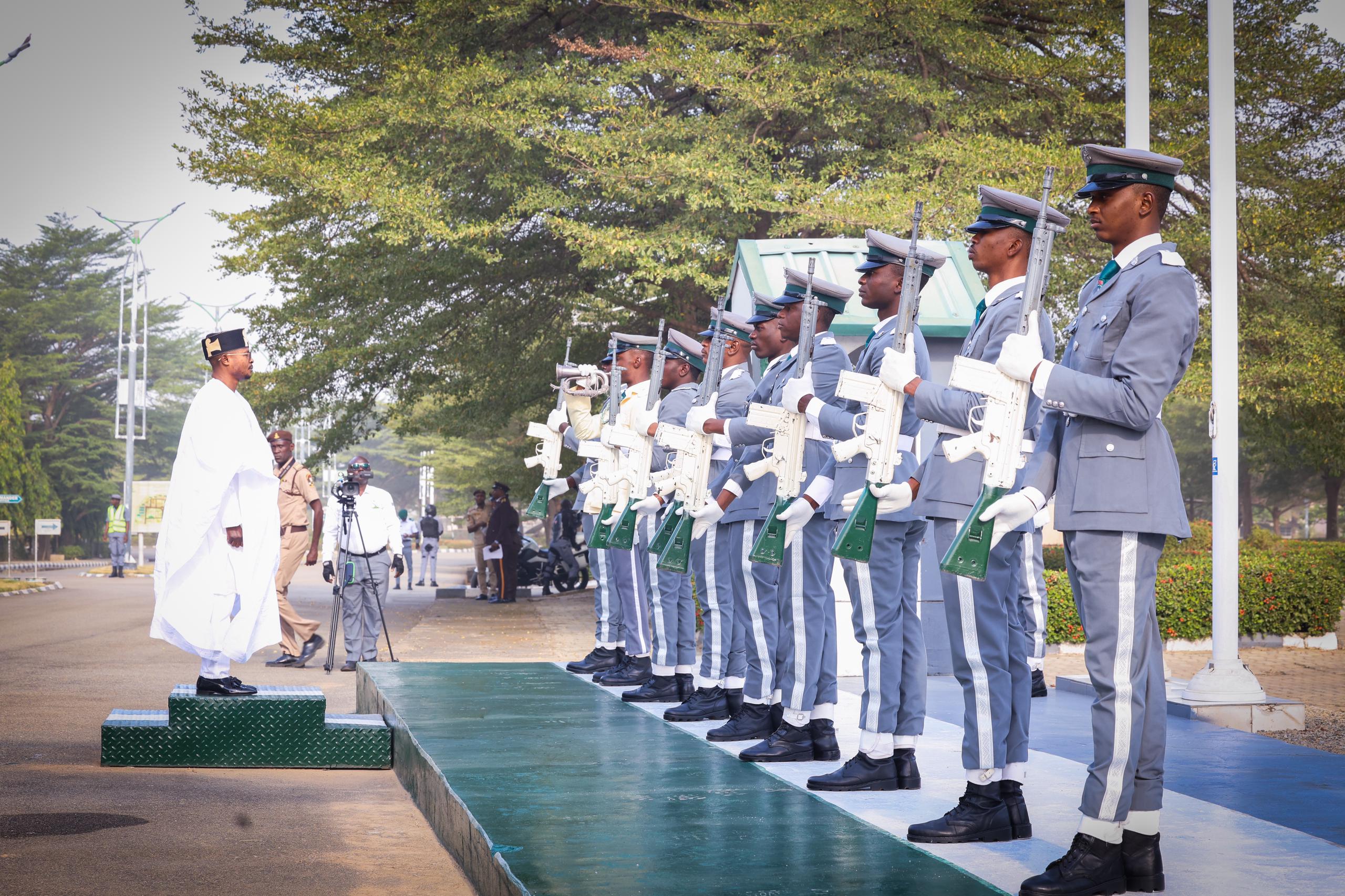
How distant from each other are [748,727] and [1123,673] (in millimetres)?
3043

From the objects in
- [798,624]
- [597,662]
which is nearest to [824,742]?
[798,624]

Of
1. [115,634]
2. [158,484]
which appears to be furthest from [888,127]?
[158,484]

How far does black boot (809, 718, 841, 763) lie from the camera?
616cm

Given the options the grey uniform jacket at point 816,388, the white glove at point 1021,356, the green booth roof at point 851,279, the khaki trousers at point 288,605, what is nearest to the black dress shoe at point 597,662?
the green booth roof at point 851,279

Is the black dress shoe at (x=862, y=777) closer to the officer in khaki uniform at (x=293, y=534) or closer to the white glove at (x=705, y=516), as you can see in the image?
the white glove at (x=705, y=516)

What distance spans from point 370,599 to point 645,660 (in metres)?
3.95

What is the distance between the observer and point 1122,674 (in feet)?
13.0

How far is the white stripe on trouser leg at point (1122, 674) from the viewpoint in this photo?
3879mm

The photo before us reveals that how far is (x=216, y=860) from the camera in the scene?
564 centimetres

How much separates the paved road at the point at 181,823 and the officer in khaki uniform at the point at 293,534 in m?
1.98

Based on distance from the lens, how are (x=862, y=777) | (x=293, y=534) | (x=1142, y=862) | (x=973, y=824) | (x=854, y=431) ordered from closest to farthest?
1. (x=1142, y=862)
2. (x=973, y=824)
3. (x=862, y=777)
4. (x=854, y=431)
5. (x=293, y=534)

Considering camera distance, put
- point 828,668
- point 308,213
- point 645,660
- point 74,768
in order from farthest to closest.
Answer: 1. point 308,213
2. point 645,660
3. point 74,768
4. point 828,668

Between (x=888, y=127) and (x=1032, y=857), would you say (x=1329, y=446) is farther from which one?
(x=1032, y=857)

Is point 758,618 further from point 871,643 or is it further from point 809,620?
point 871,643
